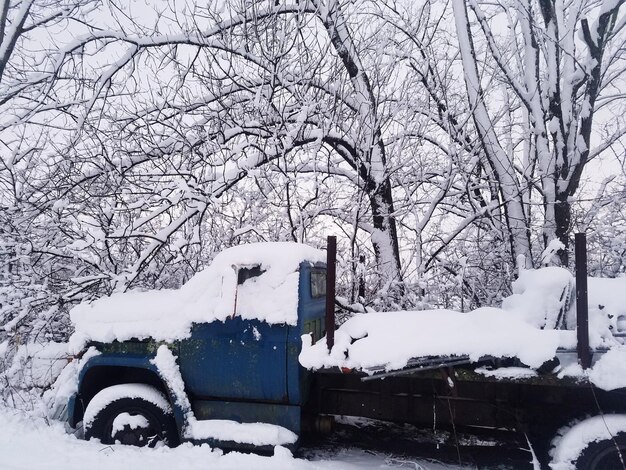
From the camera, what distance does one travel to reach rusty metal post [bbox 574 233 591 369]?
131 inches

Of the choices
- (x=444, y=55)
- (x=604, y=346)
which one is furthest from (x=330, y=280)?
(x=444, y=55)

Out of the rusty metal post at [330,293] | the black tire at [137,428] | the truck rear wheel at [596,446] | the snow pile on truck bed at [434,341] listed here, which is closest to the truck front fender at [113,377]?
the black tire at [137,428]

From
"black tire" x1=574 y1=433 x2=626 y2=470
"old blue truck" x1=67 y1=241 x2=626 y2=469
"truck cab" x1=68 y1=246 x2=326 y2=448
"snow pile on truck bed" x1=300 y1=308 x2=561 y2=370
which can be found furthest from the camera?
"truck cab" x1=68 y1=246 x2=326 y2=448

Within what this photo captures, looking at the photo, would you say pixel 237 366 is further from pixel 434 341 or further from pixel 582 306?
pixel 582 306

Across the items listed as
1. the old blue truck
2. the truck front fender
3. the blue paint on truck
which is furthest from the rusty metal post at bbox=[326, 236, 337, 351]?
the truck front fender

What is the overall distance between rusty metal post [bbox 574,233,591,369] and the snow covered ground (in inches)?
64.0

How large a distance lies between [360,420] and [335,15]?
653 centimetres

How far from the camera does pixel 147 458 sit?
3.84 meters

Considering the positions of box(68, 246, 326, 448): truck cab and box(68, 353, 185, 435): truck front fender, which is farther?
box(68, 353, 185, 435): truck front fender

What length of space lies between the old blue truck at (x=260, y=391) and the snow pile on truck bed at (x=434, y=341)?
0.16 meters

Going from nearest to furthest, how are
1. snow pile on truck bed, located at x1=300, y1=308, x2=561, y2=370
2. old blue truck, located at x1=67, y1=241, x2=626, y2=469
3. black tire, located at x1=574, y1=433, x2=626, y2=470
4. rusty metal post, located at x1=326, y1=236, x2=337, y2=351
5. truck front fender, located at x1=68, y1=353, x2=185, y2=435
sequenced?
1. black tire, located at x1=574, y1=433, x2=626, y2=470
2. snow pile on truck bed, located at x1=300, y1=308, x2=561, y2=370
3. rusty metal post, located at x1=326, y1=236, x2=337, y2=351
4. old blue truck, located at x1=67, y1=241, x2=626, y2=469
5. truck front fender, located at x1=68, y1=353, x2=185, y2=435

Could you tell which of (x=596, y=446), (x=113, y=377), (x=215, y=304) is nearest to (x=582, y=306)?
(x=596, y=446)

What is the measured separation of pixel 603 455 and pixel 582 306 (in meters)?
1.13

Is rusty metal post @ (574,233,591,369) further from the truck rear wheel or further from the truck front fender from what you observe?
the truck front fender
